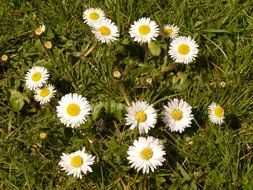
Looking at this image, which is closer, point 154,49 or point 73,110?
point 73,110

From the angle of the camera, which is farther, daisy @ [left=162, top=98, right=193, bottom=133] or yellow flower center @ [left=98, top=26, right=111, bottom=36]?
yellow flower center @ [left=98, top=26, right=111, bottom=36]

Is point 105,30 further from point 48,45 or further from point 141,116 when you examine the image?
point 141,116

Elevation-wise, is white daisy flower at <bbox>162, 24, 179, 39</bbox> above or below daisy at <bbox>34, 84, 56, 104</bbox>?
above

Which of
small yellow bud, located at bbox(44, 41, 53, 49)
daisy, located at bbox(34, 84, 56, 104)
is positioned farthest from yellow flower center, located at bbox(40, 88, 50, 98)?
small yellow bud, located at bbox(44, 41, 53, 49)

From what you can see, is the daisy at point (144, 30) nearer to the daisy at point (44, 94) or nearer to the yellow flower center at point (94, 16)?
the yellow flower center at point (94, 16)

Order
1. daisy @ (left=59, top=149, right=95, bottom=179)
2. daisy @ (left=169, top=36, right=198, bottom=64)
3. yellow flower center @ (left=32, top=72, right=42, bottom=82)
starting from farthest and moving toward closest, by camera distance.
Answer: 1. daisy @ (left=169, top=36, right=198, bottom=64)
2. yellow flower center @ (left=32, top=72, right=42, bottom=82)
3. daisy @ (left=59, top=149, right=95, bottom=179)

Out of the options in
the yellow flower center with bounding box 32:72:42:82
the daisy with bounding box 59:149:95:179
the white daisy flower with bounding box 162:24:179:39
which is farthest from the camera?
the white daisy flower with bounding box 162:24:179:39

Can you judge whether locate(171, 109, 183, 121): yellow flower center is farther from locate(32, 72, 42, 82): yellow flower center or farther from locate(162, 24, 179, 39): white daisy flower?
locate(32, 72, 42, 82): yellow flower center

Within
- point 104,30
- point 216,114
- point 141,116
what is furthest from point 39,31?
point 216,114
